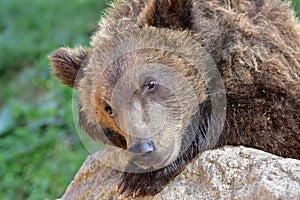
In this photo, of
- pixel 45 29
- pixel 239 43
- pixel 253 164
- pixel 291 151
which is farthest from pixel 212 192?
pixel 45 29

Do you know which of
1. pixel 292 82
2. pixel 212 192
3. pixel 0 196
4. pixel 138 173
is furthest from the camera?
pixel 0 196

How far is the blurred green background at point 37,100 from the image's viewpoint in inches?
264

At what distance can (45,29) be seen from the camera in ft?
32.2

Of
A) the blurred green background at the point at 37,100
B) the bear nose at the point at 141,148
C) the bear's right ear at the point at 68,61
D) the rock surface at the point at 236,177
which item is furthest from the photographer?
the blurred green background at the point at 37,100

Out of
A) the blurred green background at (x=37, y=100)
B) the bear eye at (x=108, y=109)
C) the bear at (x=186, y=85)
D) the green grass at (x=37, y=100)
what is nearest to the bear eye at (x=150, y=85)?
the bear at (x=186, y=85)

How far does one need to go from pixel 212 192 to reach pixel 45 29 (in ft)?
21.9

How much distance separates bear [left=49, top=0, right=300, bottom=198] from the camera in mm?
3809

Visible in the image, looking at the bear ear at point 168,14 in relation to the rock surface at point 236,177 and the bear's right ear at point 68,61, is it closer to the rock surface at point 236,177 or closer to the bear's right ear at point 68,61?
the bear's right ear at point 68,61

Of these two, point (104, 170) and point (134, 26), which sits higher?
point (134, 26)

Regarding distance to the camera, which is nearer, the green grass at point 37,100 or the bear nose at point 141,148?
the bear nose at point 141,148

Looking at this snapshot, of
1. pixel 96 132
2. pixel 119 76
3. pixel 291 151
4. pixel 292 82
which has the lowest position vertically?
pixel 291 151

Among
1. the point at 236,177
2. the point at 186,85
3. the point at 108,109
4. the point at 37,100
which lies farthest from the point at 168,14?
the point at 37,100

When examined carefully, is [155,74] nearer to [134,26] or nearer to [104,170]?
[134,26]

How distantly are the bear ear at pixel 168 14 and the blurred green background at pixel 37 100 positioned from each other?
2.22 meters
